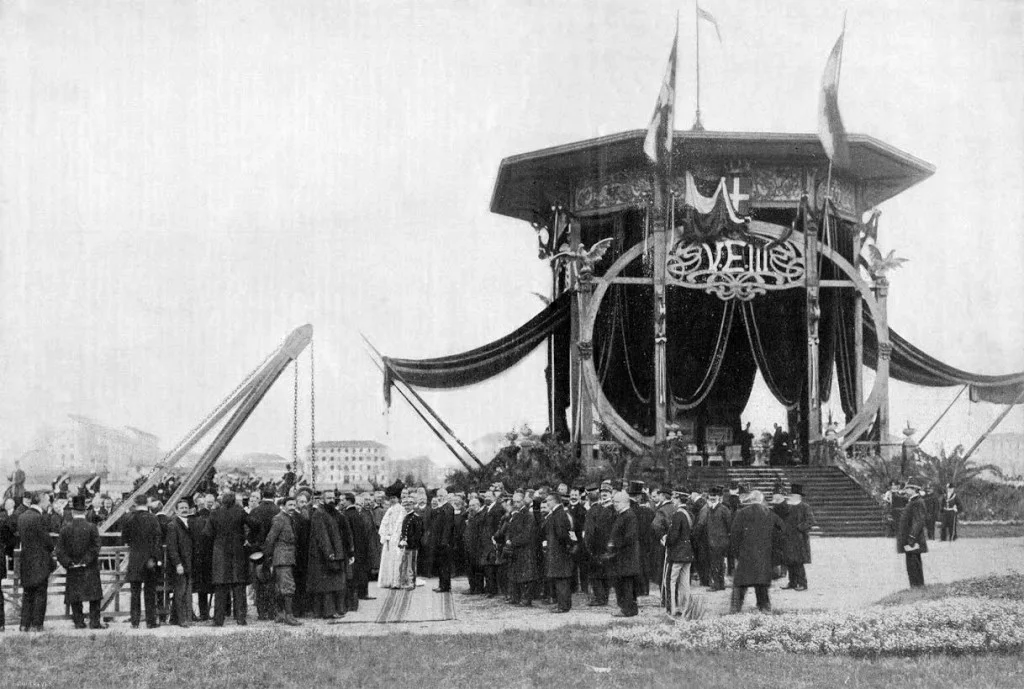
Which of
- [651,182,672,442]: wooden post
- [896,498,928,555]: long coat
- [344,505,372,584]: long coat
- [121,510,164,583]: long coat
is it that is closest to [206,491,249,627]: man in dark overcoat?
[121,510,164,583]: long coat

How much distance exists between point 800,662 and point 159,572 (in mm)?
8207

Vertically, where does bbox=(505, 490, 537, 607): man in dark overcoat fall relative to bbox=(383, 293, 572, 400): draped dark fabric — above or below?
below

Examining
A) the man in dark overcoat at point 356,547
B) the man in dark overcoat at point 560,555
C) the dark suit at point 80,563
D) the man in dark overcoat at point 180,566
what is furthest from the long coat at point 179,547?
the man in dark overcoat at point 560,555

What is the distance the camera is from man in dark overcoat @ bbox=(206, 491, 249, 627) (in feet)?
49.7

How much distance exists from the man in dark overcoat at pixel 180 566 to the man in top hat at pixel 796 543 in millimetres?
7917

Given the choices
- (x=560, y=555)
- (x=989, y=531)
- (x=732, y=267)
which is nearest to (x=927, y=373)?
(x=732, y=267)

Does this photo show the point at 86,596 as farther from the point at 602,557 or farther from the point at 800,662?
the point at 800,662

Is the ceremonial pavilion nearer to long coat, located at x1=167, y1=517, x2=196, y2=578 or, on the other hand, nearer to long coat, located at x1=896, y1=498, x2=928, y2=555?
long coat, located at x1=896, y1=498, x2=928, y2=555

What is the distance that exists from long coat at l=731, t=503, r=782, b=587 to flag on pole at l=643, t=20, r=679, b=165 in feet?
45.2

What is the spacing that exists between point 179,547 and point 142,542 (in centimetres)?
46

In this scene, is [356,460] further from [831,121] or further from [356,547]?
[356,547]

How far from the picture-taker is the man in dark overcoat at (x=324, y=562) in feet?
51.4

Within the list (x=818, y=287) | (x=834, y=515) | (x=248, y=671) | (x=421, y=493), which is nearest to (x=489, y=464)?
(x=421, y=493)

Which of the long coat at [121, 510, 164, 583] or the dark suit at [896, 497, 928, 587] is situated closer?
the long coat at [121, 510, 164, 583]
